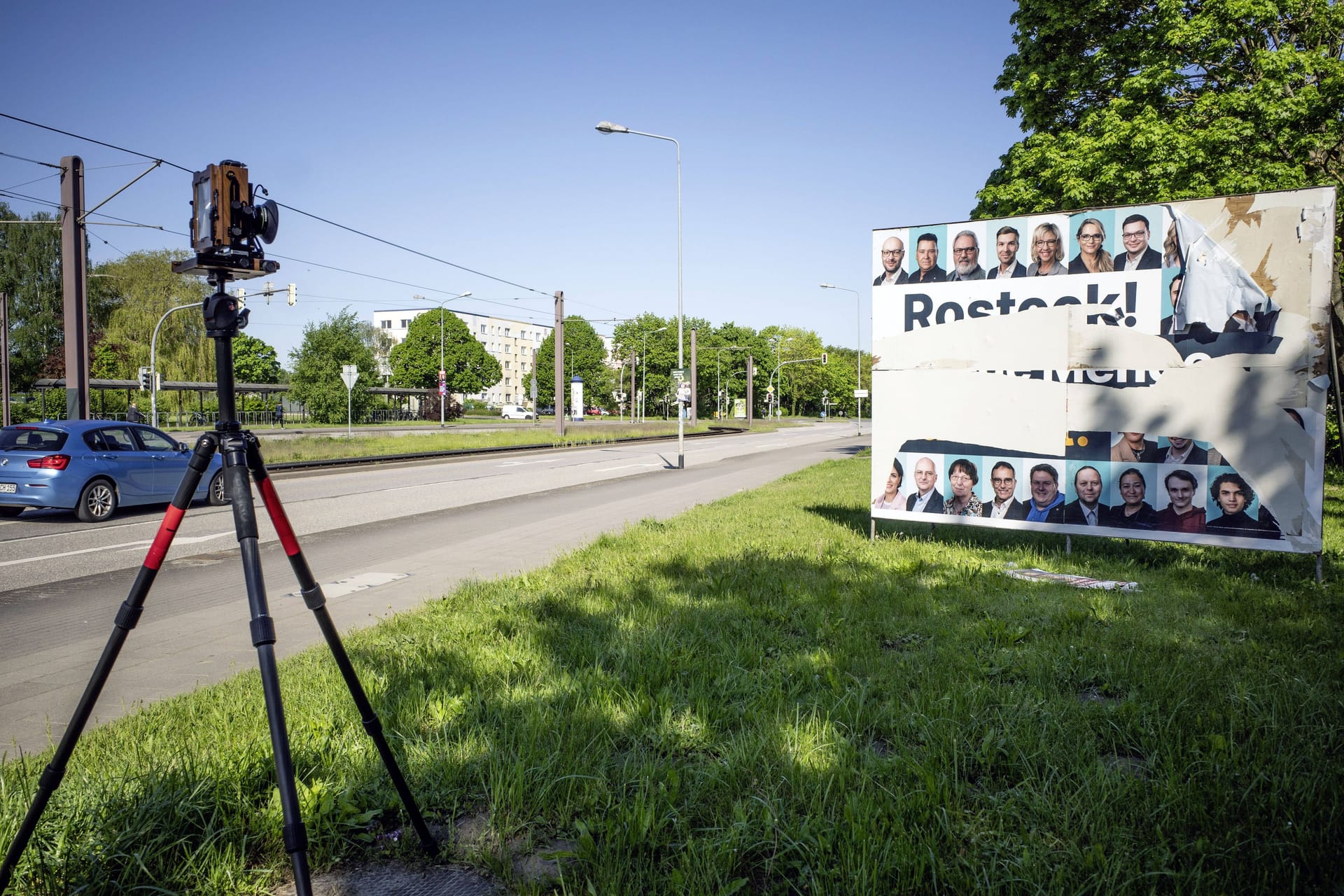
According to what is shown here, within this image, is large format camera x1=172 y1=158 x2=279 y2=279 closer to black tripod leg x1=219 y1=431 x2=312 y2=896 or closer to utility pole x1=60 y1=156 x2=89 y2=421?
black tripod leg x1=219 y1=431 x2=312 y2=896

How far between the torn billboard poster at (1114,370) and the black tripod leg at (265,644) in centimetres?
684

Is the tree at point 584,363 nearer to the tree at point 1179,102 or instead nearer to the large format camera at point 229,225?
the tree at point 1179,102

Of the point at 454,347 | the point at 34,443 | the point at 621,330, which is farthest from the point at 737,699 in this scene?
the point at 621,330

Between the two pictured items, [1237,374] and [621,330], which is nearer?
[1237,374]

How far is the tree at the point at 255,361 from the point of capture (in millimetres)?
79500

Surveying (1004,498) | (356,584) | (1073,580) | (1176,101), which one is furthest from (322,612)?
(1176,101)

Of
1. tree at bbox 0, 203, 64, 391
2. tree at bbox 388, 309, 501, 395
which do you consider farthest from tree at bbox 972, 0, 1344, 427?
tree at bbox 388, 309, 501, 395

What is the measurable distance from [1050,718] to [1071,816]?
2.65ft

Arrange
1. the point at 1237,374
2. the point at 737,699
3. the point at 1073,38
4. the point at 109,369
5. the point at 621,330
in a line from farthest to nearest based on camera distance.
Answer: the point at 621,330 < the point at 109,369 < the point at 1073,38 < the point at 1237,374 < the point at 737,699

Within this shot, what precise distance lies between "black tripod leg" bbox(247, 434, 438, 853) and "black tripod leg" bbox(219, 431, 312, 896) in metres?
0.04

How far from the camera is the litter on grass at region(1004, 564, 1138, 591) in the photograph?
6.16m

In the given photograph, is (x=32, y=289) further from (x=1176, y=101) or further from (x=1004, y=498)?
(x=1004, y=498)

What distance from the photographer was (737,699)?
3771 millimetres

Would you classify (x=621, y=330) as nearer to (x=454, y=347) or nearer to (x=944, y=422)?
(x=454, y=347)
